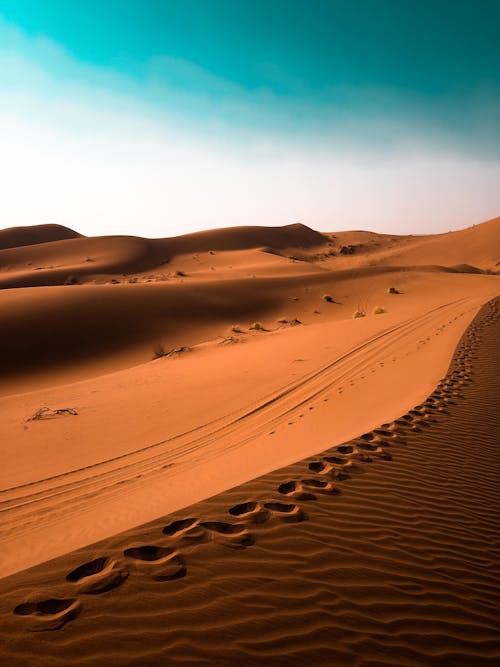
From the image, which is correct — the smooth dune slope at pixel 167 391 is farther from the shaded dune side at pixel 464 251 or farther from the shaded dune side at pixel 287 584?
the shaded dune side at pixel 464 251

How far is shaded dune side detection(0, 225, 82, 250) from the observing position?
80375 millimetres

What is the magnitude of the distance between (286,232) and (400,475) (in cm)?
8422

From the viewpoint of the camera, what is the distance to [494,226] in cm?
6278

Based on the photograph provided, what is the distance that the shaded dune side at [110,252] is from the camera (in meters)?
41.8

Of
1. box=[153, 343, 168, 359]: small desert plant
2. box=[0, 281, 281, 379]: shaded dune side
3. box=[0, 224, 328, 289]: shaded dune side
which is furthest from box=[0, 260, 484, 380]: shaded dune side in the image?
box=[0, 224, 328, 289]: shaded dune side

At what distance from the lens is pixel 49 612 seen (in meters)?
2.35

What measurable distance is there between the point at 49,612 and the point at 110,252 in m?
59.4

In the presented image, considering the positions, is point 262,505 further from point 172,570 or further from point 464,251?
point 464,251

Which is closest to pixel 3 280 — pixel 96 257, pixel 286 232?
pixel 96 257

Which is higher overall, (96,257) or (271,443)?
(96,257)

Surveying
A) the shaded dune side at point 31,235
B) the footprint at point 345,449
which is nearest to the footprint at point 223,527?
the footprint at point 345,449

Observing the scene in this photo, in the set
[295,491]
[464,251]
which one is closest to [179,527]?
[295,491]

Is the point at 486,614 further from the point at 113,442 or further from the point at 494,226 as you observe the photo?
the point at 494,226

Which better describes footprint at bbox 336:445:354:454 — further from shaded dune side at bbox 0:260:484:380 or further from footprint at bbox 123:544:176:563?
shaded dune side at bbox 0:260:484:380
